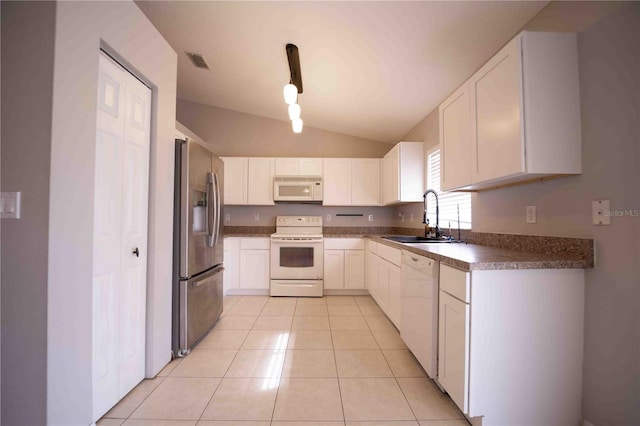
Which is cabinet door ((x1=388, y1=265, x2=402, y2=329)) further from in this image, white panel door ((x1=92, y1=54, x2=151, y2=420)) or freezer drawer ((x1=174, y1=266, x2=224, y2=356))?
white panel door ((x1=92, y1=54, x2=151, y2=420))

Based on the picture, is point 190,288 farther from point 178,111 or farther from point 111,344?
point 178,111

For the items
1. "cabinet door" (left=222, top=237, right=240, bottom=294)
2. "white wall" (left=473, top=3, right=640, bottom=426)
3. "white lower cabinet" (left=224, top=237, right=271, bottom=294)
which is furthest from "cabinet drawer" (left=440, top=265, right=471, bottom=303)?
"cabinet door" (left=222, top=237, right=240, bottom=294)

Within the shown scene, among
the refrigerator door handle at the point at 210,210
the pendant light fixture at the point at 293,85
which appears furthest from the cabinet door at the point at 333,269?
the pendant light fixture at the point at 293,85

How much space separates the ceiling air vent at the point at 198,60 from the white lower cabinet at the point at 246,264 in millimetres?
2224

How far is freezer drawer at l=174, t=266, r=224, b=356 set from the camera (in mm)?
1992

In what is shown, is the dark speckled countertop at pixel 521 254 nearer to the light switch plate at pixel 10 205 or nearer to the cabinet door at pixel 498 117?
the cabinet door at pixel 498 117

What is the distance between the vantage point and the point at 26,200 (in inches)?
41.7

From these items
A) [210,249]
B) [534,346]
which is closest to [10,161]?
[210,249]

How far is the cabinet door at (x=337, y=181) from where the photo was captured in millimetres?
3957

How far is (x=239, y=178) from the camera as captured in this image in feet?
13.0

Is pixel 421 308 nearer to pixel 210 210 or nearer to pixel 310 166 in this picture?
pixel 210 210

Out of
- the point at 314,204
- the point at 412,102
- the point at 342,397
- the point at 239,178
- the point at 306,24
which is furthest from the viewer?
the point at 314,204

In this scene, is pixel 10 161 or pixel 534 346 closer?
pixel 10 161

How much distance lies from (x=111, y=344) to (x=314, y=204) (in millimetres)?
3141
